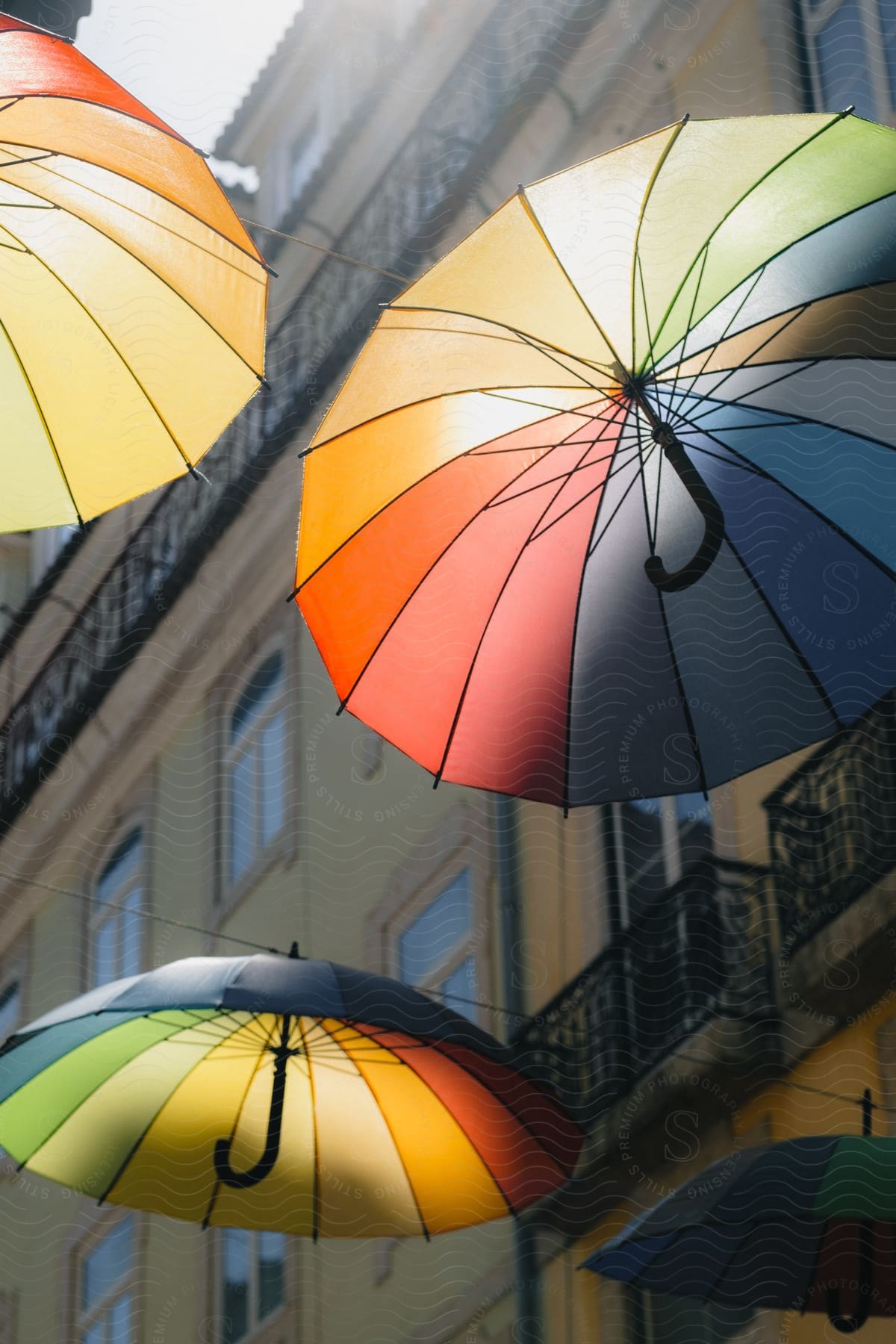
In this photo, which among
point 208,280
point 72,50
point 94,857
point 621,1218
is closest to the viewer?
point 72,50

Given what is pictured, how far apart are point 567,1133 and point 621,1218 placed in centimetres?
90

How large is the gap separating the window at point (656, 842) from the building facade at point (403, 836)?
2 centimetres

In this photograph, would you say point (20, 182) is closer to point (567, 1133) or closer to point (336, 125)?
point (567, 1133)

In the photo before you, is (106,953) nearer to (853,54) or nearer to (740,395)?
(853,54)

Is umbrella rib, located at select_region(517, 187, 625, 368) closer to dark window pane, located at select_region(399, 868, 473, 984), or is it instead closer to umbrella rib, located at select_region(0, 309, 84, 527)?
umbrella rib, located at select_region(0, 309, 84, 527)

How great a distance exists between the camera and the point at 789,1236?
4.70 m

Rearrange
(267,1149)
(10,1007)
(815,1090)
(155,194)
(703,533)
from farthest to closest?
(10,1007) → (267,1149) → (815,1090) → (703,533) → (155,194)

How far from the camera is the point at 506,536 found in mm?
4586

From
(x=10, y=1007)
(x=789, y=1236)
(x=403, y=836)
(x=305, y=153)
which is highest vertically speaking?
(x=305, y=153)

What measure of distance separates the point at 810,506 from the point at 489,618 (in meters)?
0.78

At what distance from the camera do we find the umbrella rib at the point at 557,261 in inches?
171

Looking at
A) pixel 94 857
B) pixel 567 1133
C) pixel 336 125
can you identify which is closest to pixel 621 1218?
pixel 567 1133

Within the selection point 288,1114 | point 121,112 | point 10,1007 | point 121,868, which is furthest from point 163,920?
point 10,1007

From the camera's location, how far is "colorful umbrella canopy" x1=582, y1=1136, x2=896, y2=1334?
4.54m
